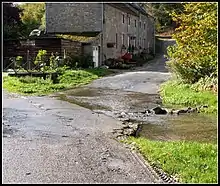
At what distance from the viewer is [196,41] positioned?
46.5 ft

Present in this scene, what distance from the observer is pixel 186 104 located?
14.8 meters

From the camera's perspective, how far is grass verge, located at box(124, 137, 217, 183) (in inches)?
229

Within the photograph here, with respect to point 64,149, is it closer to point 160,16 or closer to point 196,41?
point 196,41

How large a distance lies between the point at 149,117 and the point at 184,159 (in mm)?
5744

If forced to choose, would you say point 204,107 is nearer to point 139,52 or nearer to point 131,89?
point 131,89

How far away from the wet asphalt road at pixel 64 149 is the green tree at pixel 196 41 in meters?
3.94

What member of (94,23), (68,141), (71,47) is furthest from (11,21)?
(68,141)

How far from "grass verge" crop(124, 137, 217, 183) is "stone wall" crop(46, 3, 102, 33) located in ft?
90.6

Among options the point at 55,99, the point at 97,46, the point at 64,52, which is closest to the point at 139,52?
the point at 97,46

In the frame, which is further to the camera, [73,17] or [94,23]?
[73,17]

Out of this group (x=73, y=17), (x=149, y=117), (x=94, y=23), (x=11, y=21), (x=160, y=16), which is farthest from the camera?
(x=160, y=16)

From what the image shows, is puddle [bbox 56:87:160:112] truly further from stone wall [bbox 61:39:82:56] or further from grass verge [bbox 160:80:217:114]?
stone wall [bbox 61:39:82:56]

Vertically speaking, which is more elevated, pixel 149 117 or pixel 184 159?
pixel 184 159

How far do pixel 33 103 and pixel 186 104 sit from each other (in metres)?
5.35
